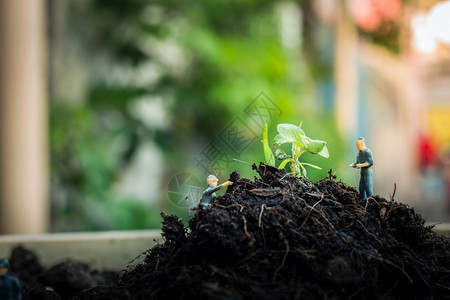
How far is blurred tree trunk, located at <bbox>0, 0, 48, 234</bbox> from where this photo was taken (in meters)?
2.58

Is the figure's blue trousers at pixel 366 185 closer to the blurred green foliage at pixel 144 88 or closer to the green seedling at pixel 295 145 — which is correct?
the green seedling at pixel 295 145

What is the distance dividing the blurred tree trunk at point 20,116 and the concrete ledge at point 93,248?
3.30 ft

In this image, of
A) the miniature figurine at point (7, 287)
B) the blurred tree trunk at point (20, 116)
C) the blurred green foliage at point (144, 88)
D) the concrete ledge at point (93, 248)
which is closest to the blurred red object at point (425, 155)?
the blurred green foliage at point (144, 88)

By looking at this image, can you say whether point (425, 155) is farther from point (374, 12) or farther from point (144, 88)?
point (144, 88)

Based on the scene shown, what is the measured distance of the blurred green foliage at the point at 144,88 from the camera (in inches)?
146

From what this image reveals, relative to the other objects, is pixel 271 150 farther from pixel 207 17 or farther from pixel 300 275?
pixel 207 17

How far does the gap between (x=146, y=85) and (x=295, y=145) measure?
337cm

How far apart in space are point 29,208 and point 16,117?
465 mm

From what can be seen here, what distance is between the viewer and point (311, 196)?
866mm

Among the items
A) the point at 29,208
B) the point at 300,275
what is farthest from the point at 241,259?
the point at 29,208

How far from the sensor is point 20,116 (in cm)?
271

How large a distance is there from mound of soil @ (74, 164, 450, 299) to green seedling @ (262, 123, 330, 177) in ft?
→ 0.16

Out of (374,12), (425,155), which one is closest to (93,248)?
(374,12)

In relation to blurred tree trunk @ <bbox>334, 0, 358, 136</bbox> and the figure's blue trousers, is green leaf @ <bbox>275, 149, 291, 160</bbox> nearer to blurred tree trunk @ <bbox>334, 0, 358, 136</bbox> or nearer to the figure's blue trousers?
the figure's blue trousers
